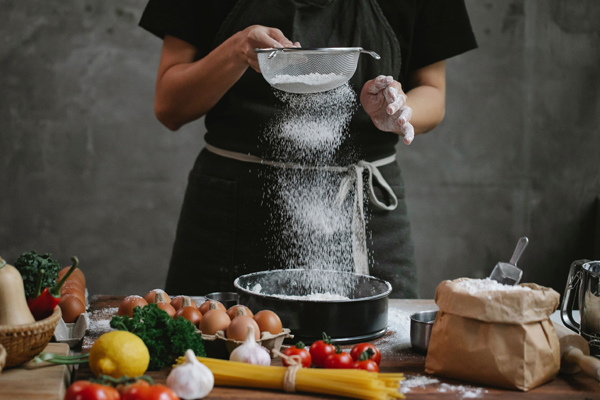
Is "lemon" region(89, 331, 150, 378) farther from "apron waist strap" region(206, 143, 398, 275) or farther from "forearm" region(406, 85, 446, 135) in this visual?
"forearm" region(406, 85, 446, 135)

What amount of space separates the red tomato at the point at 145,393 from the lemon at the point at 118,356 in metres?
0.13

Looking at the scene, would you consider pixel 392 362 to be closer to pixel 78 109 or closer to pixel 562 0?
pixel 78 109

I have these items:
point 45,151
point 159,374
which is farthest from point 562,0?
point 159,374

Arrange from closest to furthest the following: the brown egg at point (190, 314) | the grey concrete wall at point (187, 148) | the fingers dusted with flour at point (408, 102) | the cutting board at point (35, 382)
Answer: the cutting board at point (35, 382)
the brown egg at point (190, 314)
the fingers dusted with flour at point (408, 102)
the grey concrete wall at point (187, 148)

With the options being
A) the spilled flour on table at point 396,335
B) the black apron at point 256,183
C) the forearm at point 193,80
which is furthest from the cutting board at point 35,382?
the forearm at point 193,80

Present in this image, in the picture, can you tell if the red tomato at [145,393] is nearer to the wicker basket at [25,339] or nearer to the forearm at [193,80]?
the wicker basket at [25,339]

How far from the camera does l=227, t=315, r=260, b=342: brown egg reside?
1.16 meters

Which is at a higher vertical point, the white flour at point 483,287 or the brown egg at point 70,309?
the white flour at point 483,287

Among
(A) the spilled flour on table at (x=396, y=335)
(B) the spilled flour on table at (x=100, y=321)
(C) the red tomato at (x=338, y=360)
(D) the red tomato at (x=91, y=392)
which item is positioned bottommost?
(B) the spilled flour on table at (x=100, y=321)

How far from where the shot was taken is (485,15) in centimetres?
337

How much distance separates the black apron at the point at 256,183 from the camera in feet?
6.11

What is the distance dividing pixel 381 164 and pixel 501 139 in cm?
172

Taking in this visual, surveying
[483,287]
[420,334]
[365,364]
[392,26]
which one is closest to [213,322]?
[365,364]

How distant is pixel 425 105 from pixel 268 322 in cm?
100
